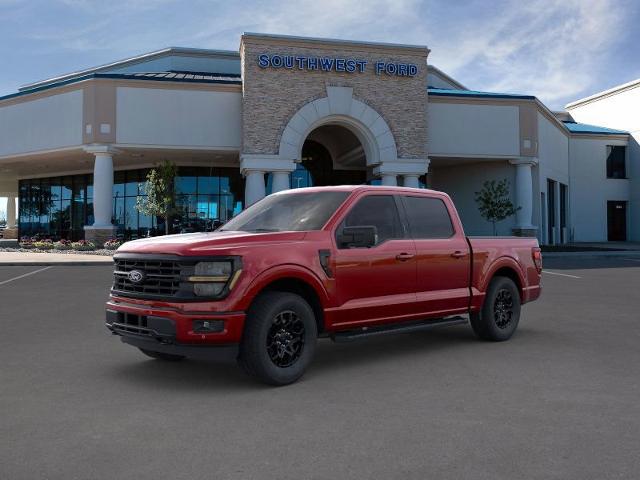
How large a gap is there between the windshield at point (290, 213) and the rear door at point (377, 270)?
252 mm

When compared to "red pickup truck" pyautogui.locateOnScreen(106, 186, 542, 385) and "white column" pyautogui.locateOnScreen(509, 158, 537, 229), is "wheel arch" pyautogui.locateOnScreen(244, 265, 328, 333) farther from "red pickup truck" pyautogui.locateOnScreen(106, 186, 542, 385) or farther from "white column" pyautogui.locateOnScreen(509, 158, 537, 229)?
"white column" pyautogui.locateOnScreen(509, 158, 537, 229)

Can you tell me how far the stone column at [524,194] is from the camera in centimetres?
3419

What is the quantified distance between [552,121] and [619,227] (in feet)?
43.6

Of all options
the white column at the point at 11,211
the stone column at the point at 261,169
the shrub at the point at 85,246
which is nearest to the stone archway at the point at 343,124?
the stone column at the point at 261,169

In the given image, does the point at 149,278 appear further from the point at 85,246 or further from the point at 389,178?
the point at 85,246

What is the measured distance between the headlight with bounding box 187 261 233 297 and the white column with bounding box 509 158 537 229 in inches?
1222

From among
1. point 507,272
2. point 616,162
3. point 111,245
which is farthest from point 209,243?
point 616,162

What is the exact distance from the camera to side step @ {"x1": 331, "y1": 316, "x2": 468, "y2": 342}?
6.24 meters

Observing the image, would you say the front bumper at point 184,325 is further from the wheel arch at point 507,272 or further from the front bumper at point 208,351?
the wheel arch at point 507,272

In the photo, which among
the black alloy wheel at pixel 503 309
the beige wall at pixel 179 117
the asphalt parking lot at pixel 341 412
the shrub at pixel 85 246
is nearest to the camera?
the asphalt parking lot at pixel 341 412

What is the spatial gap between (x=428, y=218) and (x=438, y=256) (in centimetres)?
52

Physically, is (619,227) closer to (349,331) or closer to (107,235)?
(107,235)

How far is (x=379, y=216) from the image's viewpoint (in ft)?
23.1

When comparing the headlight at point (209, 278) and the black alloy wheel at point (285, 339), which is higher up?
the headlight at point (209, 278)
